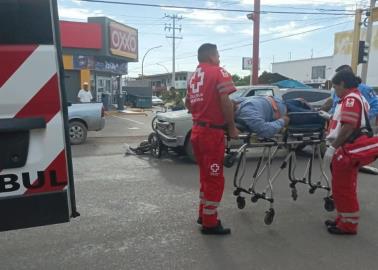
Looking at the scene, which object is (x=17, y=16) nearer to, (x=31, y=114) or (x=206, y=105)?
(x=31, y=114)

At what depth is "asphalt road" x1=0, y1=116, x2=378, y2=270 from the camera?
13.0ft

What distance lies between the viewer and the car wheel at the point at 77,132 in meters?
12.0

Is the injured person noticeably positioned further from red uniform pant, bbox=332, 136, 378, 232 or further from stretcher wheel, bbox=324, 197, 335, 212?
stretcher wheel, bbox=324, 197, 335, 212

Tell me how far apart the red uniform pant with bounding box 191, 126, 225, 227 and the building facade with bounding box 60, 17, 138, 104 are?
20696mm

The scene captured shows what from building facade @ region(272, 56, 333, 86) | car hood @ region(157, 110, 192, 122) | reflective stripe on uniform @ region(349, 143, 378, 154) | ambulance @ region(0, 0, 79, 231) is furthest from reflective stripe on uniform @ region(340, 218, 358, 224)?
building facade @ region(272, 56, 333, 86)

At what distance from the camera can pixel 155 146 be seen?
32.2 feet

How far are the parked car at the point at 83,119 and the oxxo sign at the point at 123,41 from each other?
53.1ft

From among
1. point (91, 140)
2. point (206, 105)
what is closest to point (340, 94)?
point (206, 105)

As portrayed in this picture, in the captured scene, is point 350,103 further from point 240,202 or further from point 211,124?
point 240,202

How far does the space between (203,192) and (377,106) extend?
3.98 metres

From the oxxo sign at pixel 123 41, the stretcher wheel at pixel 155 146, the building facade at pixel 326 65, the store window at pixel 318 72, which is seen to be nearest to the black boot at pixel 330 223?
the stretcher wheel at pixel 155 146

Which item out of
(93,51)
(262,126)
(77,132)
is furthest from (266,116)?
(93,51)

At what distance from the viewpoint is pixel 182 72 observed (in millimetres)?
91875

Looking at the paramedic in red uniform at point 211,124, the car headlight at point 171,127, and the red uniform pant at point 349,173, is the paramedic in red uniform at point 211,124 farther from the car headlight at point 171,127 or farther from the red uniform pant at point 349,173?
the car headlight at point 171,127
